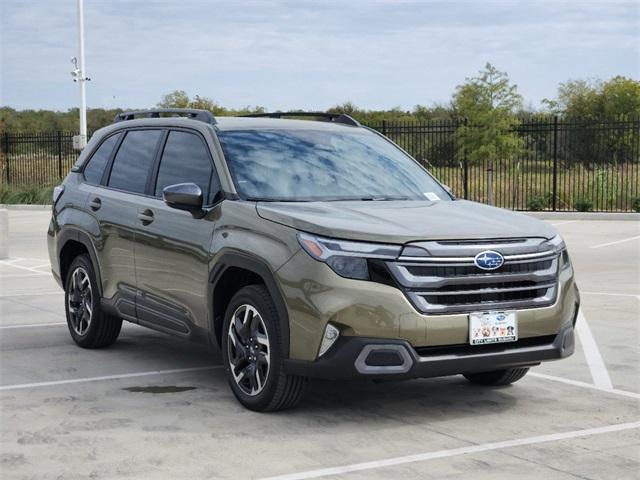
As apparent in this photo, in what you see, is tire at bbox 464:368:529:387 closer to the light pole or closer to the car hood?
the car hood

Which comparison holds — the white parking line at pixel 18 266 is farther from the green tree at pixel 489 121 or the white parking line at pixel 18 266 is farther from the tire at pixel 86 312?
the green tree at pixel 489 121

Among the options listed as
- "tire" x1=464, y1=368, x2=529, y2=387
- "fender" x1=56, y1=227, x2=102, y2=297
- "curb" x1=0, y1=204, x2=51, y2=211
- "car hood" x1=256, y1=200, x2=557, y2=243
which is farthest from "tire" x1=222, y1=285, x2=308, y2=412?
"curb" x1=0, y1=204, x2=51, y2=211

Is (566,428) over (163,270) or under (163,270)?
under

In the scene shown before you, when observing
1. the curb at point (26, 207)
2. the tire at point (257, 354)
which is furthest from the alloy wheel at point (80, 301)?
the curb at point (26, 207)

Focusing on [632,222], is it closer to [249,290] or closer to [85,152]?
[85,152]

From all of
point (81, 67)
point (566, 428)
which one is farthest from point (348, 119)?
point (81, 67)

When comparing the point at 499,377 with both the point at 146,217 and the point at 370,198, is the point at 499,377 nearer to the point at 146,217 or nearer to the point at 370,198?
the point at 370,198

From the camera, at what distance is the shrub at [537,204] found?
1079 inches

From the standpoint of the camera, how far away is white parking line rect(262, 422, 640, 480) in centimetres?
527

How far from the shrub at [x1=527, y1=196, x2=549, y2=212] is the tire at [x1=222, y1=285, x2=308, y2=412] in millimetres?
21581

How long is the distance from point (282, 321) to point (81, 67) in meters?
30.2

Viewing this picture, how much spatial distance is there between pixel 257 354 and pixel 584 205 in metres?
21.2

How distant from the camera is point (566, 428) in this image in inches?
244

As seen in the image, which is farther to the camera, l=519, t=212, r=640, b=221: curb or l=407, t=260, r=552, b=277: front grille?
l=519, t=212, r=640, b=221: curb
